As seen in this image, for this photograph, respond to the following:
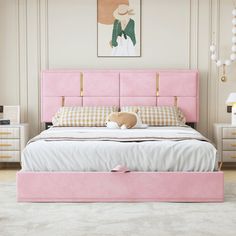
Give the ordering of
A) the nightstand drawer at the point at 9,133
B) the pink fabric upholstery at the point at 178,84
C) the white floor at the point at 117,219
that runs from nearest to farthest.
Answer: the white floor at the point at 117,219, the nightstand drawer at the point at 9,133, the pink fabric upholstery at the point at 178,84

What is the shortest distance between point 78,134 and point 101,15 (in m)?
2.14

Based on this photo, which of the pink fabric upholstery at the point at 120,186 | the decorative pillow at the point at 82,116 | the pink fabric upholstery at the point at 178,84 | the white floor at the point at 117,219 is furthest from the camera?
the pink fabric upholstery at the point at 178,84

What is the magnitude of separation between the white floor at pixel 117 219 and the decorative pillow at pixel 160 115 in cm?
161

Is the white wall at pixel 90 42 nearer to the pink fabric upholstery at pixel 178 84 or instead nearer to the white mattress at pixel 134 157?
the pink fabric upholstery at pixel 178 84

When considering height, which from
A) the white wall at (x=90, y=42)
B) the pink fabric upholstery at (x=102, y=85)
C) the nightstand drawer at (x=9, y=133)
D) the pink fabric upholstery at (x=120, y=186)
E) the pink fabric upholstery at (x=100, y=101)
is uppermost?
the white wall at (x=90, y=42)

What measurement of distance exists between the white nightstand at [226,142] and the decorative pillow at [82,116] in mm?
1308

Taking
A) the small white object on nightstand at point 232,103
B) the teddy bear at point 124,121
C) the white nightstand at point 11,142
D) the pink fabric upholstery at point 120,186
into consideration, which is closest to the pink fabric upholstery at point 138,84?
the teddy bear at point 124,121

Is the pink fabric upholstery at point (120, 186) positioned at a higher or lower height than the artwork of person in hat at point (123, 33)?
lower

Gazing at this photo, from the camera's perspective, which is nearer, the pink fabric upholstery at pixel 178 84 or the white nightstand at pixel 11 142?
the white nightstand at pixel 11 142

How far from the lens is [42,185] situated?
4.14 m

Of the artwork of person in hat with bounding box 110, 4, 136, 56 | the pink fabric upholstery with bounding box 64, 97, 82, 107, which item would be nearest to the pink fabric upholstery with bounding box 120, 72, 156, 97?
the artwork of person in hat with bounding box 110, 4, 136, 56

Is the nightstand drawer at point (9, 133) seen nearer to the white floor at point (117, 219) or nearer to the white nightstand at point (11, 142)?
the white nightstand at point (11, 142)

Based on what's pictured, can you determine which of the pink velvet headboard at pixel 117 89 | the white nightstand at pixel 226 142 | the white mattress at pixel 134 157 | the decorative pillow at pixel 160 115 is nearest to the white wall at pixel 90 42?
the pink velvet headboard at pixel 117 89

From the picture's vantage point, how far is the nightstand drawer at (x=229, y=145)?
5.90 metres
